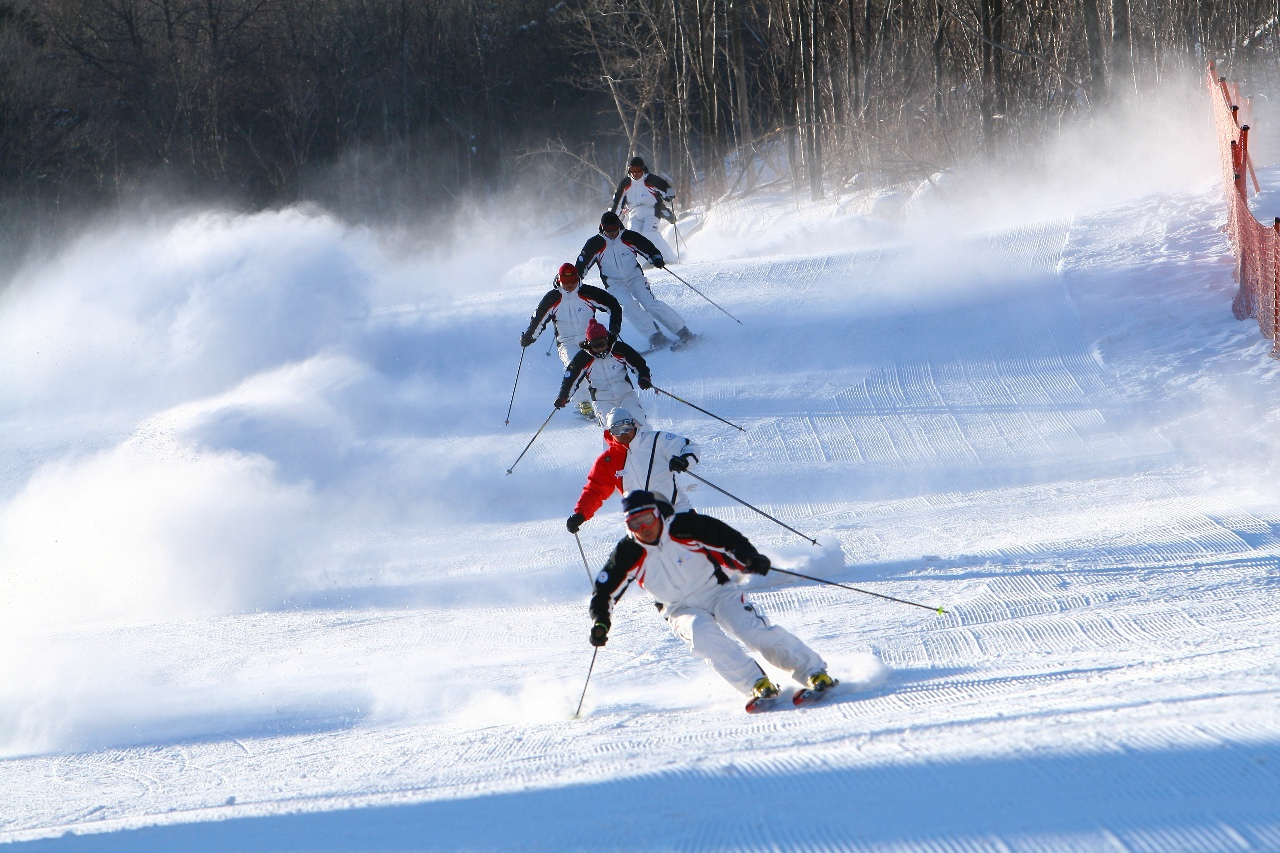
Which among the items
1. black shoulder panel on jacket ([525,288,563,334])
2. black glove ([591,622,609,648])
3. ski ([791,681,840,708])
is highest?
black shoulder panel on jacket ([525,288,563,334])

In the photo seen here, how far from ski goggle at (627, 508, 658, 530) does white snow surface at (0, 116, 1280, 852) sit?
903 mm

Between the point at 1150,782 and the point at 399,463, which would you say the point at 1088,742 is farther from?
the point at 399,463

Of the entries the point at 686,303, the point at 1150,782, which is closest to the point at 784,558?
the point at 1150,782

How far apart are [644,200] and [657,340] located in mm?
2403

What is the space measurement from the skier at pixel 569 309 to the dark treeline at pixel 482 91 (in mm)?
16364

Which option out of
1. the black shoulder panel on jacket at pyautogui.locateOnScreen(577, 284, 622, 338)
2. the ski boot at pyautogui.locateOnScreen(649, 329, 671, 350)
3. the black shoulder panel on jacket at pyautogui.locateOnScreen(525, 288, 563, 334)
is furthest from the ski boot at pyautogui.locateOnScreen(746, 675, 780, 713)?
the ski boot at pyautogui.locateOnScreen(649, 329, 671, 350)

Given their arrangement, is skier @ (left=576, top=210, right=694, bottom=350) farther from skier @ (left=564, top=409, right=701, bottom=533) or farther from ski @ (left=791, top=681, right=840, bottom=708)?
ski @ (left=791, top=681, right=840, bottom=708)

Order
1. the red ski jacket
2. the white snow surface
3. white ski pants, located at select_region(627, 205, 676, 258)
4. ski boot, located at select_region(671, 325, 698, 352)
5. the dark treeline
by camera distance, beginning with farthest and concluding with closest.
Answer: the dark treeline, white ski pants, located at select_region(627, 205, 676, 258), ski boot, located at select_region(671, 325, 698, 352), the red ski jacket, the white snow surface

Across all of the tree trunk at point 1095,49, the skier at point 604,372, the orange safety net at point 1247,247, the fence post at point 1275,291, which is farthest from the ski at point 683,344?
the tree trunk at point 1095,49

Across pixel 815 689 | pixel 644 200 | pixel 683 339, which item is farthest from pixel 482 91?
pixel 815 689

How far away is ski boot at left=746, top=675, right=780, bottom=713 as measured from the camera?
4996 mm

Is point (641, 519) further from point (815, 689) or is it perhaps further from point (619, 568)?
point (815, 689)

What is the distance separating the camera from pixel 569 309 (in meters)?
10.8

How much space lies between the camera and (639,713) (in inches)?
210
